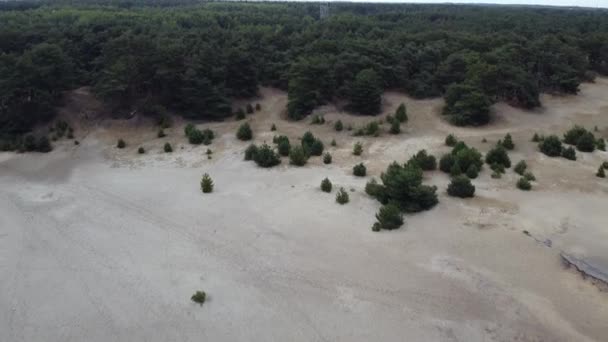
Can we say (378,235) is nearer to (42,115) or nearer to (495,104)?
(495,104)

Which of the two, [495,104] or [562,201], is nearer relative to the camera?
[562,201]

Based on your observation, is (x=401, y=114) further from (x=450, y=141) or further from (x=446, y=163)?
(x=446, y=163)

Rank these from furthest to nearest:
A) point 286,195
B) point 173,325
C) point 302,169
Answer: point 302,169 < point 286,195 < point 173,325

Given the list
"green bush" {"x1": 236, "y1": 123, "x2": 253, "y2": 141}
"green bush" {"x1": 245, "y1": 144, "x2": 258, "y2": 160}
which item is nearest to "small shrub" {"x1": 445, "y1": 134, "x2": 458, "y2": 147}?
"green bush" {"x1": 245, "y1": 144, "x2": 258, "y2": 160}

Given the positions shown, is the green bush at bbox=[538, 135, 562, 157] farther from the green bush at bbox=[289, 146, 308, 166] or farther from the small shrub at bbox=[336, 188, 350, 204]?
the green bush at bbox=[289, 146, 308, 166]

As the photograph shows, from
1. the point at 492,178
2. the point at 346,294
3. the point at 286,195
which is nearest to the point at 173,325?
the point at 346,294

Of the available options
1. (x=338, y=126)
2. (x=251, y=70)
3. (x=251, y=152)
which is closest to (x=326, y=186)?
(x=251, y=152)
